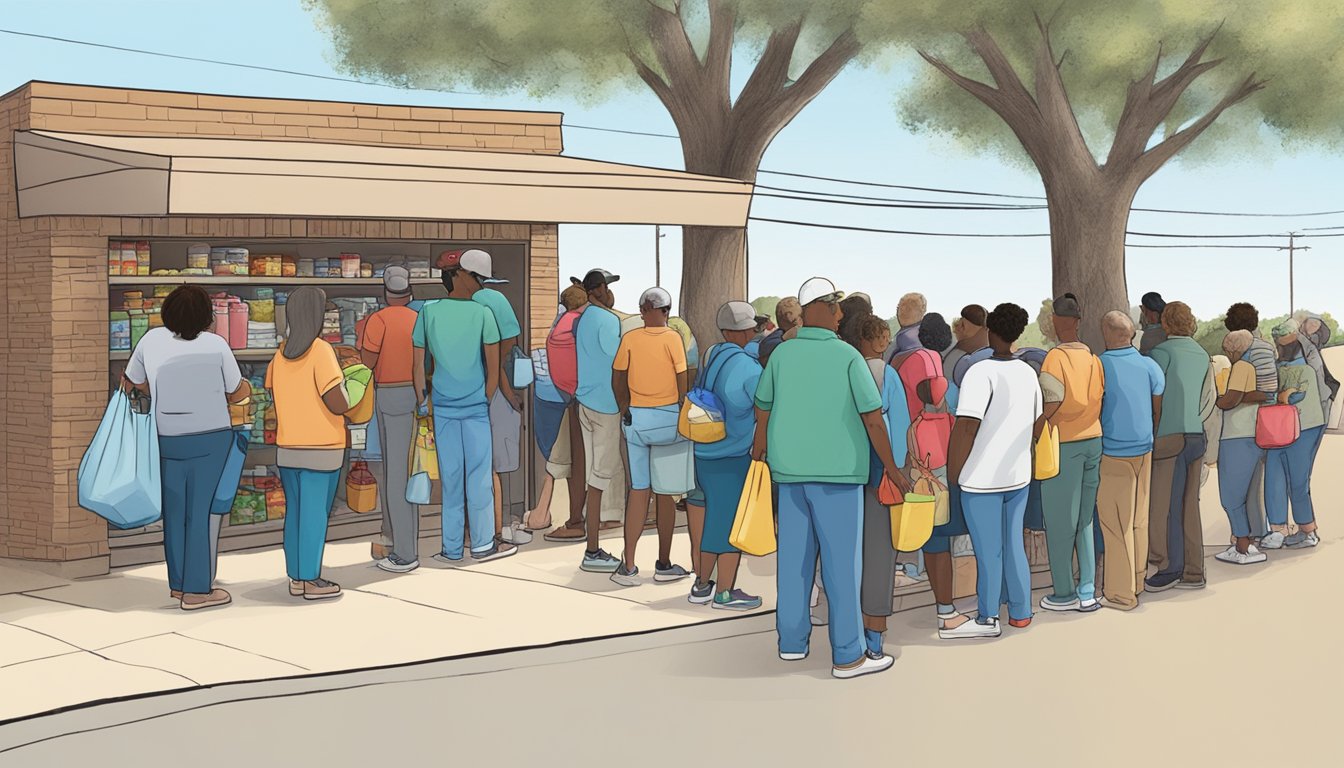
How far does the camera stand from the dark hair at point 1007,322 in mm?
8164

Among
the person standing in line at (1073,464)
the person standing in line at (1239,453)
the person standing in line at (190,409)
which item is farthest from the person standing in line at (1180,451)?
the person standing in line at (190,409)

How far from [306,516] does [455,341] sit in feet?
5.18

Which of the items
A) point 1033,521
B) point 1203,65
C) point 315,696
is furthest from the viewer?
point 1203,65

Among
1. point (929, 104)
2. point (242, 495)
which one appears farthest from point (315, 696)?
point (929, 104)

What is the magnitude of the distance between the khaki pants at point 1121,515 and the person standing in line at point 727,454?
2189 mm

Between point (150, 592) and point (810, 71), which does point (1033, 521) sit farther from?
point (810, 71)

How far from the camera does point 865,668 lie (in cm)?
764

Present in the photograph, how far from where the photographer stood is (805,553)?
7.67 metres

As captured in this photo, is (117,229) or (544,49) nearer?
(117,229)

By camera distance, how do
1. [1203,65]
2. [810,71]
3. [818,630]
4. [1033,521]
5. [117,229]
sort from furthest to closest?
[810,71]
[1203,65]
[117,229]
[1033,521]
[818,630]

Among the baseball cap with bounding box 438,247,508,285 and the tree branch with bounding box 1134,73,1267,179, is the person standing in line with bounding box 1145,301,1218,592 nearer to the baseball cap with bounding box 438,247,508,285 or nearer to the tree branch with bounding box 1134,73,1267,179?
the baseball cap with bounding box 438,247,508,285

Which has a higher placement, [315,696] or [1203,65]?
[1203,65]

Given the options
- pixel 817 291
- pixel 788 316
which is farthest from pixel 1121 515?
pixel 817 291

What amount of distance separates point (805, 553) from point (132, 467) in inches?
159
